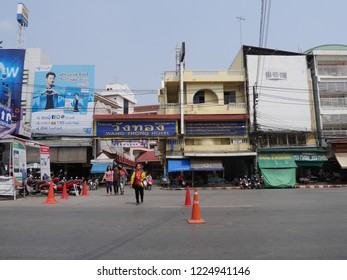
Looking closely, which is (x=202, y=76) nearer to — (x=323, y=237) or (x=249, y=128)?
(x=249, y=128)

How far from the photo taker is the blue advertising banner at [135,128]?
3216 centimetres

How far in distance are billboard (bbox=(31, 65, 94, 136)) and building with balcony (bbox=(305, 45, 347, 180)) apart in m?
22.4

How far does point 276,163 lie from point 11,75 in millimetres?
27465

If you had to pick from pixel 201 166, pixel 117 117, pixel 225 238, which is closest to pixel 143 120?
pixel 117 117

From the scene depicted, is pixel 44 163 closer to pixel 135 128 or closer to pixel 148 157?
pixel 135 128

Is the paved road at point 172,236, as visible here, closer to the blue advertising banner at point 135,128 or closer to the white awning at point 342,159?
the blue advertising banner at point 135,128

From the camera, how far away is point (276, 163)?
3016 cm

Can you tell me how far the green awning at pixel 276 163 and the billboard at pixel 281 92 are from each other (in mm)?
3355

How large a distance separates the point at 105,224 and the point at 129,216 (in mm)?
1599

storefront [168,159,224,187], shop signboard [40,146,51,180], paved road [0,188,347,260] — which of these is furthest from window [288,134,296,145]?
paved road [0,188,347,260]

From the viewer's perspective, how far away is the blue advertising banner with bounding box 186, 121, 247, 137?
1272 inches

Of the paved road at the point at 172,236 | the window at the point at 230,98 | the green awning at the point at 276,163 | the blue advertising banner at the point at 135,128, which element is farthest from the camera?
the window at the point at 230,98

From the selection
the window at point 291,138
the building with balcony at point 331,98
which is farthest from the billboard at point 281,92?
the building with balcony at point 331,98

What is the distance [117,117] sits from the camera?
3209 cm
